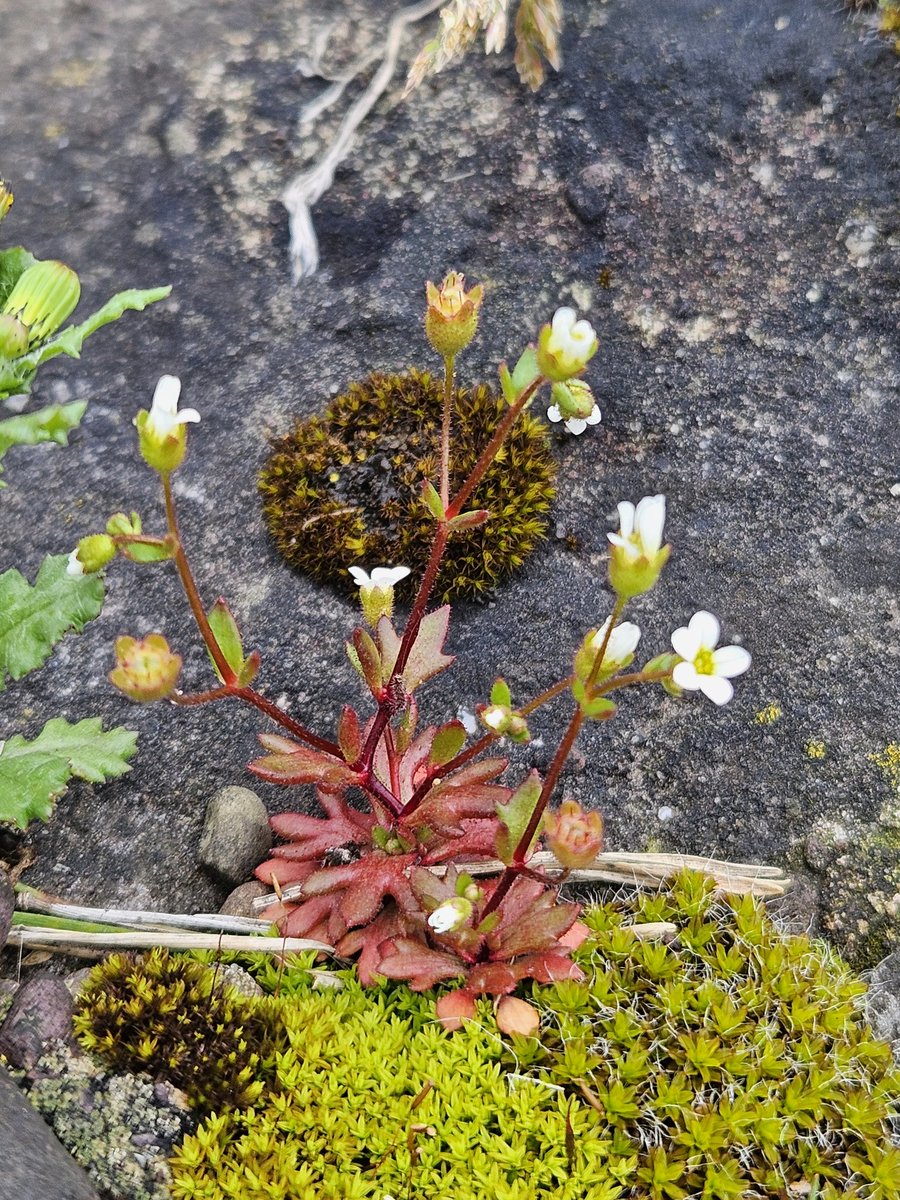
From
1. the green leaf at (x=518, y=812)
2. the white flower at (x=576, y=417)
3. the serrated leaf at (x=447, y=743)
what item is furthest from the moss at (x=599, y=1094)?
the white flower at (x=576, y=417)

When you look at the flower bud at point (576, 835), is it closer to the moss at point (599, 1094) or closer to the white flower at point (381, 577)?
the moss at point (599, 1094)

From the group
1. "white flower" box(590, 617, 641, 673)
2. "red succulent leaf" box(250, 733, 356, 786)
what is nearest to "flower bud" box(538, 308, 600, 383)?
"white flower" box(590, 617, 641, 673)

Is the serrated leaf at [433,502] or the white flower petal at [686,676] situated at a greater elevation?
the serrated leaf at [433,502]

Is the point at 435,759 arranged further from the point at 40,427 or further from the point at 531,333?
the point at 531,333

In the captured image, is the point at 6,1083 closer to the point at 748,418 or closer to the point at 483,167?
the point at 748,418

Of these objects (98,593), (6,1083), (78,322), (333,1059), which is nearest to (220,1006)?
(333,1059)

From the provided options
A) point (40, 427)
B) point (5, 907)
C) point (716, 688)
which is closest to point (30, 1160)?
point (5, 907)
